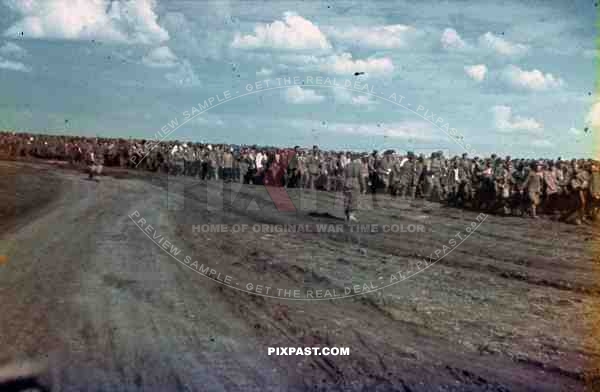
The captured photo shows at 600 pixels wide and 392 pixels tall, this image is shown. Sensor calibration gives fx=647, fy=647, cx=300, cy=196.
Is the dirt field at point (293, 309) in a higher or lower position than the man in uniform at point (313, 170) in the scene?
lower

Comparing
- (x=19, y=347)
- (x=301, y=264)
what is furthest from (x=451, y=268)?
(x=19, y=347)

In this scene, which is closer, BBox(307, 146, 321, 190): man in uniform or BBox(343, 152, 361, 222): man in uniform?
BBox(343, 152, 361, 222): man in uniform

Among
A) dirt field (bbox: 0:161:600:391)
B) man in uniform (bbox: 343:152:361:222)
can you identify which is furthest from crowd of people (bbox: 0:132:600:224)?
dirt field (bbox: 0:161:600:391)

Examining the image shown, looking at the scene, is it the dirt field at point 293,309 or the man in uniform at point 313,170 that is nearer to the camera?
the dirt field at point 293,309

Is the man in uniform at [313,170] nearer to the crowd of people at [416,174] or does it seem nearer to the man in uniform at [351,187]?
the crowd of people at [416,174]

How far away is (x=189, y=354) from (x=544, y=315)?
15.4 ft

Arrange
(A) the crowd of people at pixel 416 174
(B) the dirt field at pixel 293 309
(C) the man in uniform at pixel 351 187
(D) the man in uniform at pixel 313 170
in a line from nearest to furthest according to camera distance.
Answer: (B) the dirt field at pixel 293 309, (C) the man in uniform at pixel 351 187, (A) the crowd of people at pixel 416 174, (D) the man in uniform at pixel 313 170

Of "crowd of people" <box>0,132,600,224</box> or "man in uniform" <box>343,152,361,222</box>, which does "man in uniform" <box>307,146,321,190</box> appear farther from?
"man in uniform" <box>343,152,361,222</box>

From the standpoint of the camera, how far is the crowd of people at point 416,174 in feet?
62.2

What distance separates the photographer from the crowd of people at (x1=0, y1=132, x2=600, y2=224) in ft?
62.2

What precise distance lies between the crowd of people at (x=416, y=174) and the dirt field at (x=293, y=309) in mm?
2939

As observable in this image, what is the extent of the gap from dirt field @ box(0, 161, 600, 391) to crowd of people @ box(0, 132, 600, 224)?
2.94m

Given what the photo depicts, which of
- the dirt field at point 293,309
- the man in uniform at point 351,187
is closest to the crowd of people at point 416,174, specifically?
the man in uniform at point 351,187

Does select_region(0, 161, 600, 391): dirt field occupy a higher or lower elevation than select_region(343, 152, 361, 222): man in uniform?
lower
